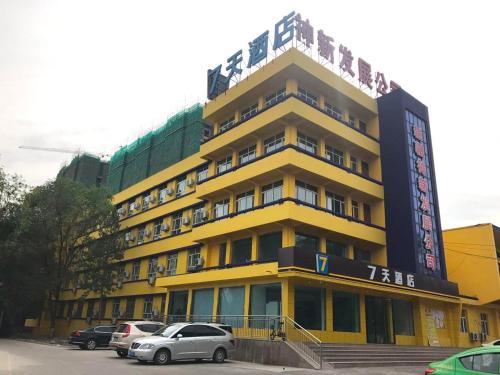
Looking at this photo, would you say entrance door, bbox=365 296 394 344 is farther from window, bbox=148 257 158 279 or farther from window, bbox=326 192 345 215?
window, bbox=148 257 158 279

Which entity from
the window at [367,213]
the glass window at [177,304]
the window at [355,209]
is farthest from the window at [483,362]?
the glass window at [177,304]

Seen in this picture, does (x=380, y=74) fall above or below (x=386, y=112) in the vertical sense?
above

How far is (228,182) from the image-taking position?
26531 millimetres

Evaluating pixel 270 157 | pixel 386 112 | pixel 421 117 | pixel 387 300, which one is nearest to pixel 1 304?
pixel 270 157

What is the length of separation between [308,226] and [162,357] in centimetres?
1063

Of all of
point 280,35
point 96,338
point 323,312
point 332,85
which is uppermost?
point 280,35

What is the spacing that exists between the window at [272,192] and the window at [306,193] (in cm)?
95

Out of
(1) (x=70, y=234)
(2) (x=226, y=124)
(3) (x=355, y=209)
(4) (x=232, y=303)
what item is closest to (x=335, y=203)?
(3) (x=355, y=209)

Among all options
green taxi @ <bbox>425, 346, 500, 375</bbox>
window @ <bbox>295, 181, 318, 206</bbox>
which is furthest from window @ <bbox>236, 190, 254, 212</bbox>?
green taxi @ <bbox>425, 346, 500, 375</bbox>

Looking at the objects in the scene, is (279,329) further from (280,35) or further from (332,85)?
(280,35)

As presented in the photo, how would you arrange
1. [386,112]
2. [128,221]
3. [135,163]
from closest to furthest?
[386,112]
[128,221]
[135,163]

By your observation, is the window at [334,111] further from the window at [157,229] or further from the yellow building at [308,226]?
the window at [157,229]

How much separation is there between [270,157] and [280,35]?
776 cm

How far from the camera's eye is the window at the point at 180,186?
34.5m
